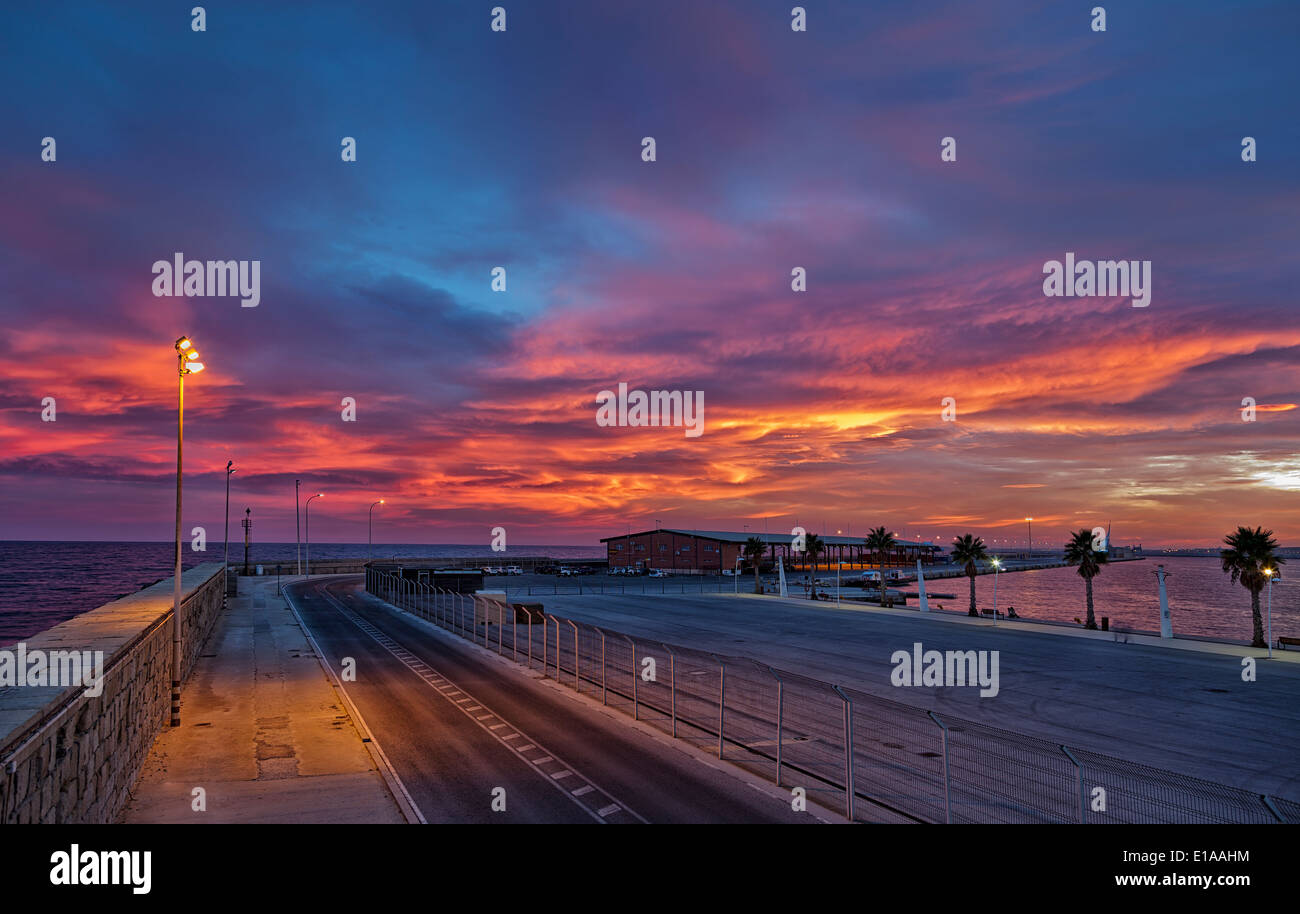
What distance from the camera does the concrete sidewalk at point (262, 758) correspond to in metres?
19.2

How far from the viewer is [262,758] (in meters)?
23.6

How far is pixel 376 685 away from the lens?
36.0 m

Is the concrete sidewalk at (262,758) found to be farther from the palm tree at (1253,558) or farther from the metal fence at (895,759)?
the palm tree at (1253,558)

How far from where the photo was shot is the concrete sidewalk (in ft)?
62.8

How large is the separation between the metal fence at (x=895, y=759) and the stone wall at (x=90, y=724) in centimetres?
1451

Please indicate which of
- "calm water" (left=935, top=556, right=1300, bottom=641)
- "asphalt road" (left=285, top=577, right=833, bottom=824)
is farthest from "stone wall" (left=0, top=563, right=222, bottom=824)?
"calm water" (left=935, top=556, right=1300, bottom=641)

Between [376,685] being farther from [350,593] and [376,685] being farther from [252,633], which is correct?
[350,593]

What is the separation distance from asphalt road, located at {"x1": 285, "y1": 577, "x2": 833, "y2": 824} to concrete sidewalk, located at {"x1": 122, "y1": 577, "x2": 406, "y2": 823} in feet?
4.00

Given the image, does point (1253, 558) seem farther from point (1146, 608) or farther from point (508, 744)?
point (1146, 608)

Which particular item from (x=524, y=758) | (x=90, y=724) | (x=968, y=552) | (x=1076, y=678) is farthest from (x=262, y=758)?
(x=968, y=552)

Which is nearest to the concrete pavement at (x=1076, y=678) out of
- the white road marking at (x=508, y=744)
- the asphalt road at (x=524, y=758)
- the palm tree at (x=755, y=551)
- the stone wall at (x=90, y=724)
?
the asphalt road at (x=524, y=758)

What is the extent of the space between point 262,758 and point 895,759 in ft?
63.4
